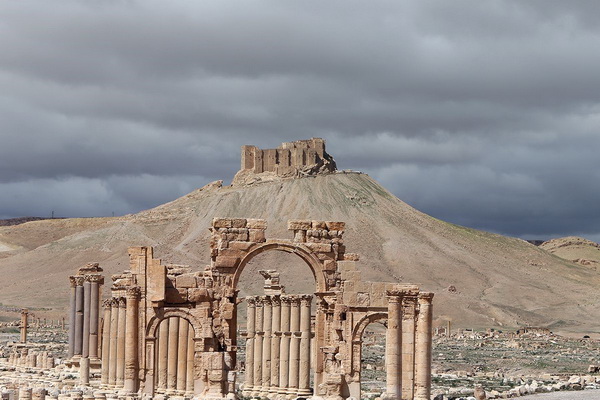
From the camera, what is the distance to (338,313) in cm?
3819

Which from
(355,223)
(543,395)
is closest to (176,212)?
(355,223)

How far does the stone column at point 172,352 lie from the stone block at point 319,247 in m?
6.84

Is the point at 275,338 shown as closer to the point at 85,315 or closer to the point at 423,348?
the point at 85,315

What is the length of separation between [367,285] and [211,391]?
669 cm

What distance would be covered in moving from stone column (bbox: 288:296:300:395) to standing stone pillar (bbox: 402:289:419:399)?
950cm

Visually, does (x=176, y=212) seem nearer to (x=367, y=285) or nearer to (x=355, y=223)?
(x=355, y=223)

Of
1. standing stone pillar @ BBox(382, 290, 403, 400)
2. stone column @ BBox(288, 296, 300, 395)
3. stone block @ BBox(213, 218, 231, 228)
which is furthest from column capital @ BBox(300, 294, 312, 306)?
standing stone pillar @ BBox(382, 290, 403, 400)

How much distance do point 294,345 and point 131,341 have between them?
929 centimetres

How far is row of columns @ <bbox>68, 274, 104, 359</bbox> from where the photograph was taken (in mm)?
49219

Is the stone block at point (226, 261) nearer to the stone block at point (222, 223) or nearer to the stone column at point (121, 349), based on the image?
the stone block at point (222, 223)

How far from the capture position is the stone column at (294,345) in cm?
4488

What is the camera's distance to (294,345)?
149 feet

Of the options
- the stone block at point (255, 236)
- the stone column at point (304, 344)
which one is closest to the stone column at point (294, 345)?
the stone column at point (304, 344)

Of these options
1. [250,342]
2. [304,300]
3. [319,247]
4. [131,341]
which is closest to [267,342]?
[250,342]
